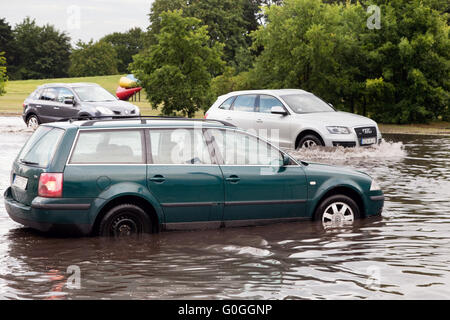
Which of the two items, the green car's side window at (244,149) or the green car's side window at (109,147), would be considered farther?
the green car's side window at (244,149)

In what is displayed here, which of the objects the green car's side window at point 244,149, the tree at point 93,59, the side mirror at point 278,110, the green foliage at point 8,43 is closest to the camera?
the green car's side window at point 244,149

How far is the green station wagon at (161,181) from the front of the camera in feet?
27.1

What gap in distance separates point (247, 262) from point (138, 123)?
2383 mm

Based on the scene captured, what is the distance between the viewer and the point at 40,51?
11238 centimetres

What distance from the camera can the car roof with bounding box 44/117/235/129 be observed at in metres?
8.68

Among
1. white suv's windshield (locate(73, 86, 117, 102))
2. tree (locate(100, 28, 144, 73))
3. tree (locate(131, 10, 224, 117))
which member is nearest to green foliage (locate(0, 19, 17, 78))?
tree (locate(100, 28, 144, 73))

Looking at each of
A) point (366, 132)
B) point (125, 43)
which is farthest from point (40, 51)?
point (366, 132)

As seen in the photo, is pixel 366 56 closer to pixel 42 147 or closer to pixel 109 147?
pixel 109 147

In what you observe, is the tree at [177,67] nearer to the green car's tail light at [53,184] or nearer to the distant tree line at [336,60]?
the distant tree line at [336,60]

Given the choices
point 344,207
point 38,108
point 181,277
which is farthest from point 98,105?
point 181,277

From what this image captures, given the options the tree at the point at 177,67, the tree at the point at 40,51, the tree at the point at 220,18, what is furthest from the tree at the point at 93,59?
the tree at the point at 177,67

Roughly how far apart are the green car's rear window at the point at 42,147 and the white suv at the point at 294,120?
9.58 meters
